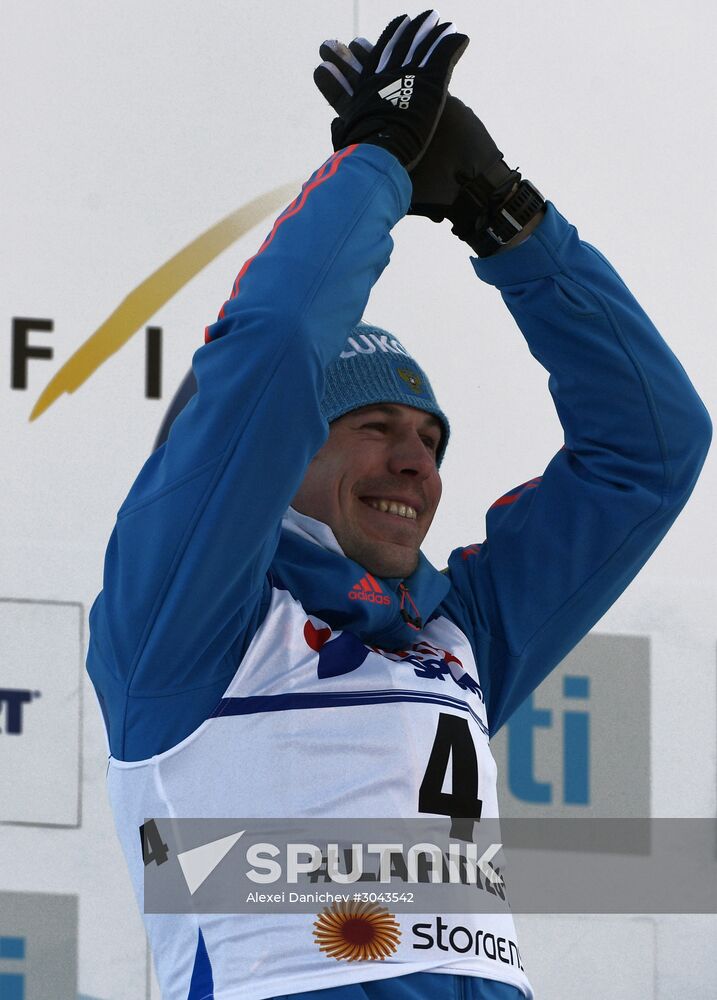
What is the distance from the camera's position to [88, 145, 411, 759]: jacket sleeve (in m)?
1.07

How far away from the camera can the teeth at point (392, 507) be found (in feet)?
4.52

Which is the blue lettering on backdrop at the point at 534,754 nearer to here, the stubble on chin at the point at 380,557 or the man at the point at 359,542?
the man at the point at 359,542

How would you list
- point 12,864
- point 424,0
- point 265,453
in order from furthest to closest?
point 424,0, point 12,864, point 265,453

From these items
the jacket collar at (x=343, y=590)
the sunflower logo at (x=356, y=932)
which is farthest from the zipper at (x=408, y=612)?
the sunflower logo at (x=356, y=932)

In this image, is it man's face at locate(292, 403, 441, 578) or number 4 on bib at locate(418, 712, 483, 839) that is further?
man's face at locate(292, 403, 441, 578)

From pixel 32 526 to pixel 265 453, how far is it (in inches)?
28.1

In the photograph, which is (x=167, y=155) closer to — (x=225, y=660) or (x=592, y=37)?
(x=592, y=37)

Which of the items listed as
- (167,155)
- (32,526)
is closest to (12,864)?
(32,526)

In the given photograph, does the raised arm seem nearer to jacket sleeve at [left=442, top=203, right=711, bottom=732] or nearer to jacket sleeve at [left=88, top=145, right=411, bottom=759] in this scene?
jacket sleeve at [left=88, top=145, right=411, bottom=759]

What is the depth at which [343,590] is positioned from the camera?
126cm

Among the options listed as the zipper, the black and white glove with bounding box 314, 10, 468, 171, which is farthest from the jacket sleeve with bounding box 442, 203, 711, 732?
the black and white glove with bounding box 314, 10, 468, 171

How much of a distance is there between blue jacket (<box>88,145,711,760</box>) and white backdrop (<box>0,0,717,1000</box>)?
1.38ft

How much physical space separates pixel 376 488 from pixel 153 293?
0.54 meters

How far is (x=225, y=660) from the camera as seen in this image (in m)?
1.16
